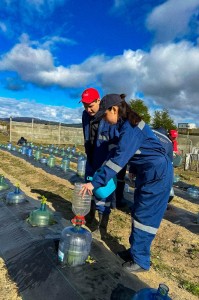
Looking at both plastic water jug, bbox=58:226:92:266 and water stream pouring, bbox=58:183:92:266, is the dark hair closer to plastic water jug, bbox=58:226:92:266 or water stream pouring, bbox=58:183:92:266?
water stream pouring, bbox=58:183:92:266

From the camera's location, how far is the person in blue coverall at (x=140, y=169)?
2.83 m

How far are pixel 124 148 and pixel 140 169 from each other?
15.1 inches

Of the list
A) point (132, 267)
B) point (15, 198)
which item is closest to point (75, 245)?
point (132, 267)

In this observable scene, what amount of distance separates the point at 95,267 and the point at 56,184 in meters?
Result: 5.37

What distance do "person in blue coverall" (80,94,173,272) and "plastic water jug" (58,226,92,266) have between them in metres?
0.41

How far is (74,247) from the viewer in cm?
284

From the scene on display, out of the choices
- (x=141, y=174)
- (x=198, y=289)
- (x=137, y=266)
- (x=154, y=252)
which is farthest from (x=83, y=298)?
(x=154, y=252)

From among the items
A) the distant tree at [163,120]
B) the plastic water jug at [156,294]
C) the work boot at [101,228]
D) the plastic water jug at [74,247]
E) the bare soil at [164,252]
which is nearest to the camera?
the plastic water jug at [156,294]

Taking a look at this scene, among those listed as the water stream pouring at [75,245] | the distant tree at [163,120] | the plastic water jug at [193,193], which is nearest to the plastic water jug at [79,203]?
the water stream pouring at [75,245]

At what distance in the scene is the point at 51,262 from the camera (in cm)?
281

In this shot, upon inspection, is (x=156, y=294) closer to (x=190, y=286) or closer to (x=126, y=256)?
(x=126, y=256)

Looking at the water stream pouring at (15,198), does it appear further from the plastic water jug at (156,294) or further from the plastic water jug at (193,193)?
the plastic water jug at (193,193)

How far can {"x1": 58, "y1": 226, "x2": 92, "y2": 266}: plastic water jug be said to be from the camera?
279cm

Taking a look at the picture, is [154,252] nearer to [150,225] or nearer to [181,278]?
[181,278]
